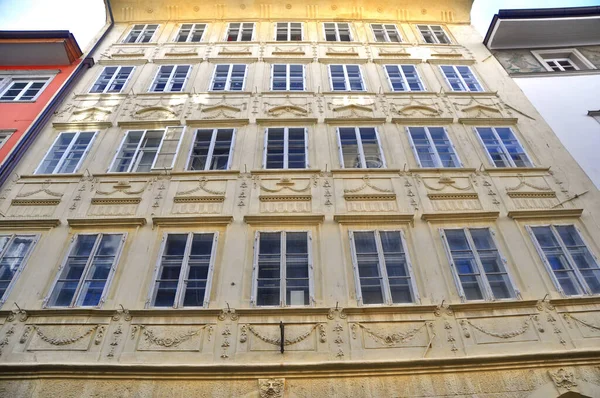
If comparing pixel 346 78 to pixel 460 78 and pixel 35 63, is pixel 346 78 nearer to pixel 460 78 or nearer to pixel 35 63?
pixel 460 78

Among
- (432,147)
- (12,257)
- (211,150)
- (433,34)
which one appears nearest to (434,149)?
(432,147)

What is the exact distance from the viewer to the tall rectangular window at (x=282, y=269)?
8.33 meters

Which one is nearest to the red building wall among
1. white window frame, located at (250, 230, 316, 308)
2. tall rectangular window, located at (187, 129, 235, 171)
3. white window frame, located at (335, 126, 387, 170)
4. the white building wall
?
tall rectangular window, located at (187, 129, 235, 171)

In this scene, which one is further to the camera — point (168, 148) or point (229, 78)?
point (229, 78)

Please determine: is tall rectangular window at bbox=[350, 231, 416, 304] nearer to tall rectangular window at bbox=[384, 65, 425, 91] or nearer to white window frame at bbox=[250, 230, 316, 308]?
white window frame at bbox=[250, 230, 316, 308]

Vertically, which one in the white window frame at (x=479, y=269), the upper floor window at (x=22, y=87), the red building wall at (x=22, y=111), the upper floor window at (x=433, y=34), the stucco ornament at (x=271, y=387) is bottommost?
the stucco ornament at (x=271, y=387)

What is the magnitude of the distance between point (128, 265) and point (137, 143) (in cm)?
432

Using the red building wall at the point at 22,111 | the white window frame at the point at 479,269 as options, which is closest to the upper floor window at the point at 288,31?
the red building wall at the point at 22,111

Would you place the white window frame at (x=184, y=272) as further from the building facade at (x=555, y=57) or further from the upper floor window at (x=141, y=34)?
the upper floor window at (x=141, y=34)

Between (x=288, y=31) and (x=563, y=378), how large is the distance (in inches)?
553

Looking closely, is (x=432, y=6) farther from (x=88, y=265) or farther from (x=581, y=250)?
(x=88, y=265)

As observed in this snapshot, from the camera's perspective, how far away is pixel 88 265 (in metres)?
8.82

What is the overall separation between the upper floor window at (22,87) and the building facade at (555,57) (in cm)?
1469

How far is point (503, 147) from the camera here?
11.6m
